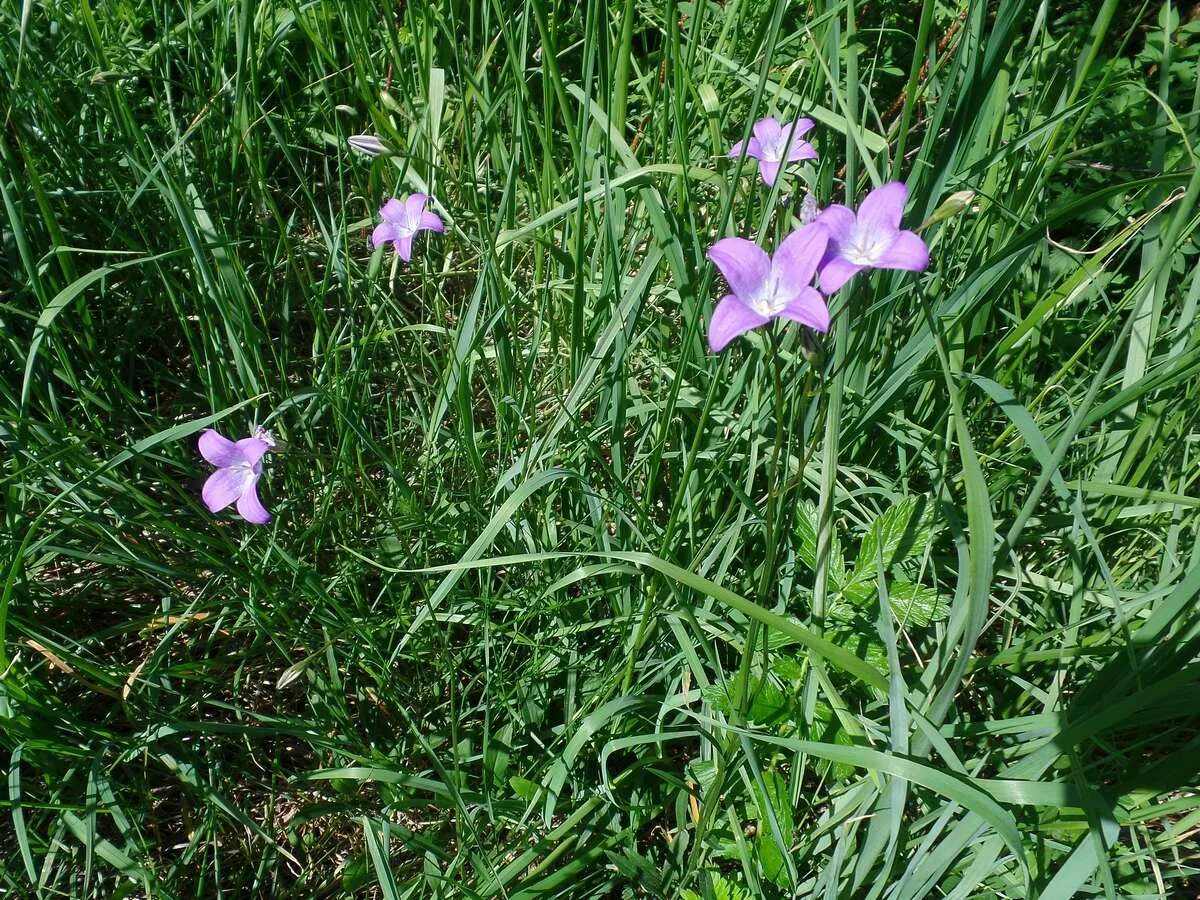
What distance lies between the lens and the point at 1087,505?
1881mm

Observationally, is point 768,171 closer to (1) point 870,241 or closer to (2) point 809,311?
(1) point 870,241

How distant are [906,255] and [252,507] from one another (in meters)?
1.16

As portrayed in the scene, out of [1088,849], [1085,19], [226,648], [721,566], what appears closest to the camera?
[1088,849]

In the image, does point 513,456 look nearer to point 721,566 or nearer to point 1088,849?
point 721,566

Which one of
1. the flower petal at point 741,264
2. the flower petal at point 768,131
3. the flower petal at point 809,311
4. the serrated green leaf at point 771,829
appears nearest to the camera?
the flower petal at point 809,311

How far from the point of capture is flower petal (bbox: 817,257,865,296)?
111cm

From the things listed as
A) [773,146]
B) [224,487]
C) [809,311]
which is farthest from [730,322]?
[224,487]

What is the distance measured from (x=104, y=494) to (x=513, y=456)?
0.86 m

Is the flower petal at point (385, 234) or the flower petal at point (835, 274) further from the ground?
the flower petal at point (835, 274)

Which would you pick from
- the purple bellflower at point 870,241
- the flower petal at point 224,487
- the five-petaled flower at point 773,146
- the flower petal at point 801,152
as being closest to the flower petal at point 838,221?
the purple bellflower at point 870,241

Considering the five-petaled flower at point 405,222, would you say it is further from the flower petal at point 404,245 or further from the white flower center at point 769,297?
the white flower center at point 769,297

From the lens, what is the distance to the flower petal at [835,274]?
43.7 inches

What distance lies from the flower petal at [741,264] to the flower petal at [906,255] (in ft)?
0.51

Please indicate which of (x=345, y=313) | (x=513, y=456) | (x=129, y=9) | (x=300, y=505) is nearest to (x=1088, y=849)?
(x=513, y=456)
